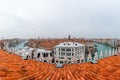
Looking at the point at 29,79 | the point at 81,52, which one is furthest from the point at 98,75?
the point at 81,52

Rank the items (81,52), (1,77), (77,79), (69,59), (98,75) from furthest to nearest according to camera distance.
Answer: (81,52) → (69,59) → (98,75) → (77,79) → (1,77)

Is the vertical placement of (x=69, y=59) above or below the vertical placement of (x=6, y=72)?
below

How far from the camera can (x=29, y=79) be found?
25.9m

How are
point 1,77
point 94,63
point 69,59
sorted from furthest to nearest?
point 69,59, point 94,63, point 1,77

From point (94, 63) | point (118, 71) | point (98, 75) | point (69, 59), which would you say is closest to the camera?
point (98, 75)

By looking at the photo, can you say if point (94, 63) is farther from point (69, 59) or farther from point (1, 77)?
point (69, 59)

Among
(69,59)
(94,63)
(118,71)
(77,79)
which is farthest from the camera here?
(69,59)

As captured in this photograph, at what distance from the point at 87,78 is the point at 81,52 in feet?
199

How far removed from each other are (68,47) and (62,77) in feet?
180

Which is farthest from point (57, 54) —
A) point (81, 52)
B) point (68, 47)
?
point (81, 52)

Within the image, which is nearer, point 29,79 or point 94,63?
point 29,79

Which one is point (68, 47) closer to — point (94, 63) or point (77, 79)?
point (94, 63)

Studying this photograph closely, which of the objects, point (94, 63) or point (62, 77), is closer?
point (62, 77)

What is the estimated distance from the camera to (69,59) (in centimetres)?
8162
